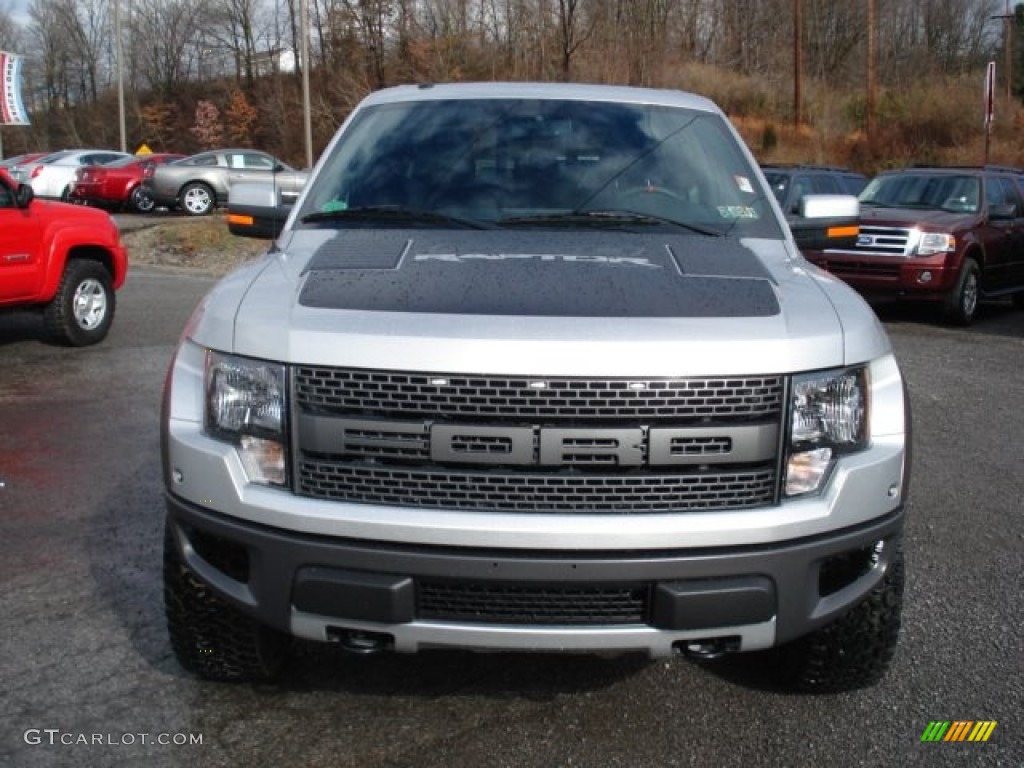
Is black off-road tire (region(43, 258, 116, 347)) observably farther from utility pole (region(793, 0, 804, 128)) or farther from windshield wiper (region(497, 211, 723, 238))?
utility pole (region(793, 0, 804, 128))

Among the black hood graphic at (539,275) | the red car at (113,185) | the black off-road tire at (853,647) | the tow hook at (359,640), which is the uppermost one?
the red car at (113,185)

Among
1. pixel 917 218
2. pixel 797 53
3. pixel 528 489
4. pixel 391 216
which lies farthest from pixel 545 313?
pixel 797 53

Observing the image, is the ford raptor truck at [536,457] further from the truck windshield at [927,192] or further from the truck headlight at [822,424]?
the truck windshield at [927,192]

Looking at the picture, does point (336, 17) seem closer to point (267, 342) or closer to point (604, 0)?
point (604, 0)

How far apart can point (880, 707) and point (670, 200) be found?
1.87 m

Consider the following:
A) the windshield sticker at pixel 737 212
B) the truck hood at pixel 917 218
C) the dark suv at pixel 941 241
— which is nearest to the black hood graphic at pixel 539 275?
the windshield sticker at pixel 737 212

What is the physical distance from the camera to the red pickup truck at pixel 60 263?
8.54 m

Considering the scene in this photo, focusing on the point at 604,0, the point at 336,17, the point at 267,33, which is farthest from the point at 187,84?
the point at 604,0

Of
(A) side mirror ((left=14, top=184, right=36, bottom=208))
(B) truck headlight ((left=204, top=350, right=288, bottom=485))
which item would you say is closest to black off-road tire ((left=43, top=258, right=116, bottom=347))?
(A) side mirror ((left=14, top=184, right=36, bottom=208))

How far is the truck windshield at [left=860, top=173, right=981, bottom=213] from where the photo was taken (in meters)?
12.5

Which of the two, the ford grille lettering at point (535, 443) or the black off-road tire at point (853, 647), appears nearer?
the ford grille lettering at point (535, 443)

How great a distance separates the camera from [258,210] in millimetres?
4340

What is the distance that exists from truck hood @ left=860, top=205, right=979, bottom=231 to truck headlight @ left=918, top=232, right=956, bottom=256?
0.08 m

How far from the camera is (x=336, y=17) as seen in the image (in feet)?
128
